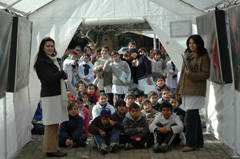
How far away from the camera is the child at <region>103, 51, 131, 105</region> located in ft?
36.5

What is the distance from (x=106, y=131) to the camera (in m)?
7.82

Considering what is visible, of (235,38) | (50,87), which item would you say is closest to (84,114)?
(50,87)

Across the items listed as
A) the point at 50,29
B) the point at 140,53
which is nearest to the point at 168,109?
the point at 50,29

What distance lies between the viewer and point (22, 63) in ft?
25.8

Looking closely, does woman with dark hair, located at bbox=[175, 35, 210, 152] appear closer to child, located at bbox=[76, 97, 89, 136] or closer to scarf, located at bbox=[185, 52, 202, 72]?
scarf, located at bbox=[185, 52, 202, 72]

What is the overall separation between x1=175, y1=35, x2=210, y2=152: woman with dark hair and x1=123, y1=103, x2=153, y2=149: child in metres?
0.80

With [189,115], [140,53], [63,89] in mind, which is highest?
[140,53]

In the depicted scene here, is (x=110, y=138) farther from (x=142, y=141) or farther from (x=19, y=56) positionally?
(x=19, y=56)

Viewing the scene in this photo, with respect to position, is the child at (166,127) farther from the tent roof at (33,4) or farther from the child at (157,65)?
the child at (157,65)

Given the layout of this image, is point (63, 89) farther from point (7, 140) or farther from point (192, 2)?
point (192, 2)

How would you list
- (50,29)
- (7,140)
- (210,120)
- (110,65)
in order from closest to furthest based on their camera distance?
(7,140) → (210,120) → (50,29) → (110,65)

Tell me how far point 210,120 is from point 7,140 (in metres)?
4.03

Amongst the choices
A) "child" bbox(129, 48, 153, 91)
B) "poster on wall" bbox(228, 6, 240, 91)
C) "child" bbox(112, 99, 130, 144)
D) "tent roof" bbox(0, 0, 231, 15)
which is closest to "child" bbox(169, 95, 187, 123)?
"child" bbox(112, 99, 130, 144)

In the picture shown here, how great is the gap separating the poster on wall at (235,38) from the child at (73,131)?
2.91 m
